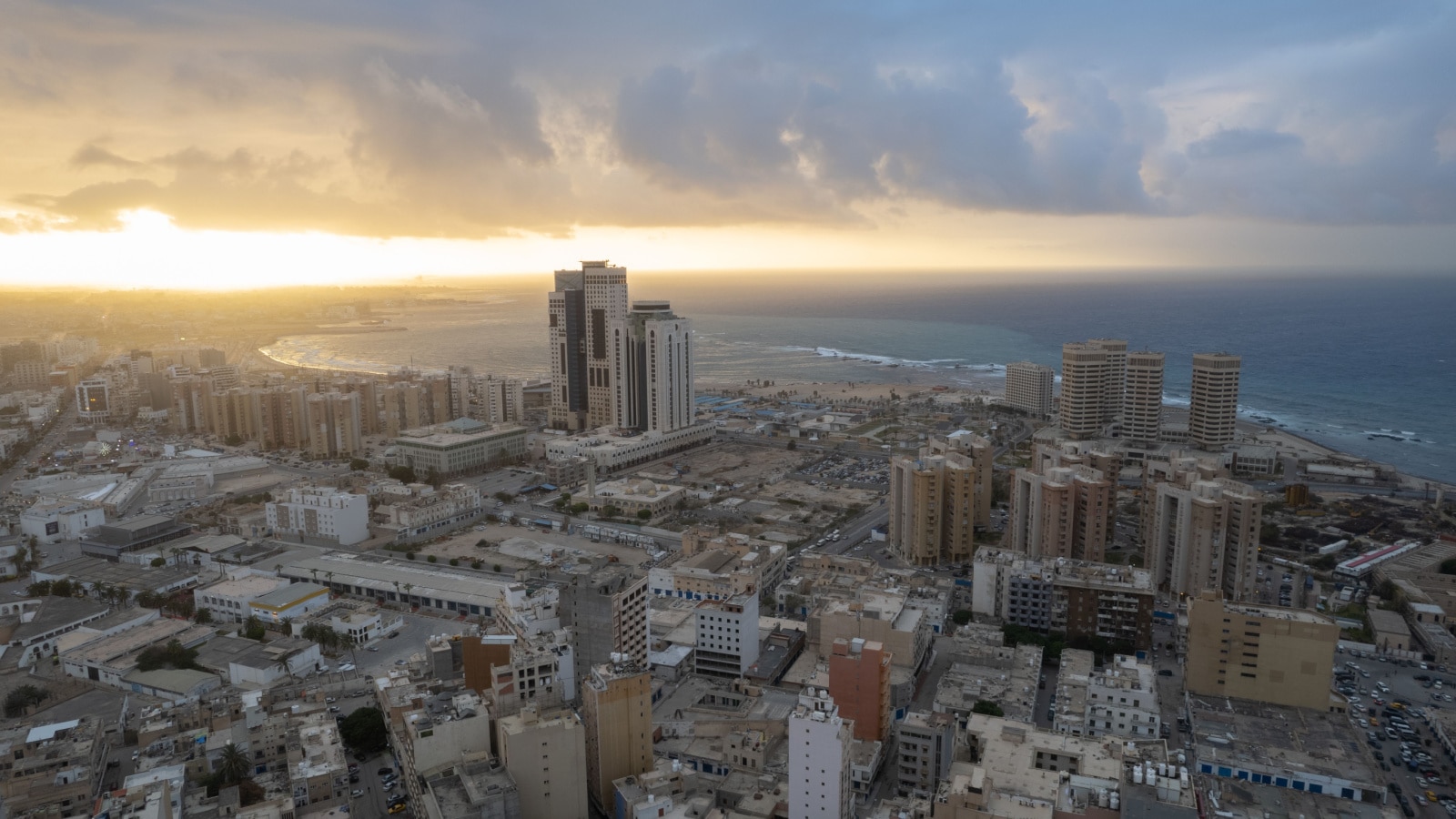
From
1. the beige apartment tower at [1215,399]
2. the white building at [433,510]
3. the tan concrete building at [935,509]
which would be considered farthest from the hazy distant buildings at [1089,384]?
the white building at [433,510]

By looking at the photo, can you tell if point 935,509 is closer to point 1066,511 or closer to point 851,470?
point 1066,511

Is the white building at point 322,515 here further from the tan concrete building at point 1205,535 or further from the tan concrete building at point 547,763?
the tan concrete building at point 1205,535

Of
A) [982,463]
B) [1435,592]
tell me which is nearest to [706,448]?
[982,463]

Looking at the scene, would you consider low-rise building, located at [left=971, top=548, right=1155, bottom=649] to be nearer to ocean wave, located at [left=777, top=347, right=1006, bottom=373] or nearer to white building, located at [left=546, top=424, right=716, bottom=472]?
Answer: white building, located at [left=546, top=424, right=716, bottom=472]

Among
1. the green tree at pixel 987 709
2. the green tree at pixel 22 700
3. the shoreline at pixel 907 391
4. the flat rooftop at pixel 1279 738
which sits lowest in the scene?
the green tree at pixel 22 700

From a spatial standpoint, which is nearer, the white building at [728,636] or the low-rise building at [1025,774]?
the low-rise building at [1025,774]

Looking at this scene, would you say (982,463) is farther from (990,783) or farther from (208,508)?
(208,508)

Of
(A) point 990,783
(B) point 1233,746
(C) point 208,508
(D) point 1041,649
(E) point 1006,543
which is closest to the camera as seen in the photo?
(A) point 990,783
